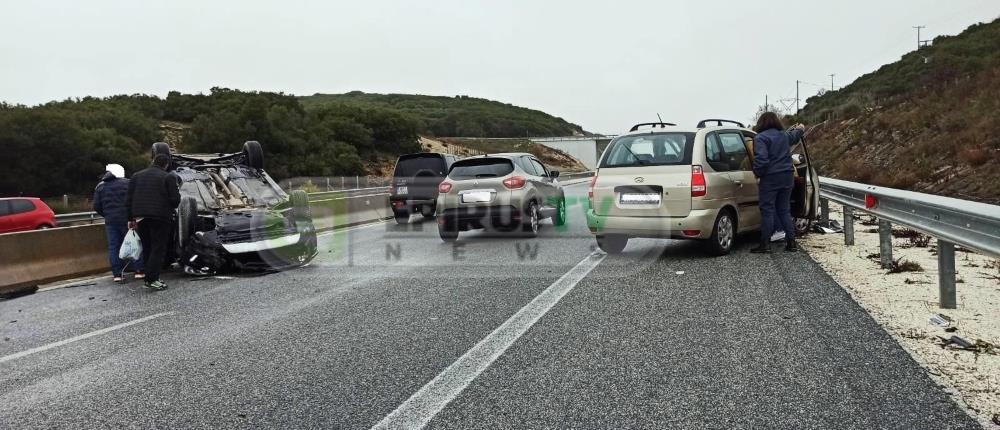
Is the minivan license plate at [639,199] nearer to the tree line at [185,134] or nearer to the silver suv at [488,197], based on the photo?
the silver suv at [488,197]

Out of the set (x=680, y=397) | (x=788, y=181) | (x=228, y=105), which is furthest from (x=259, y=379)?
(x=228, y=105)

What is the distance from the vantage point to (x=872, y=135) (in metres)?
27.4

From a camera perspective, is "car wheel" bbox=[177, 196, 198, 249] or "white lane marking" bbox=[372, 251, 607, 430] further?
"car wheel" bbox=[177, 196, 198, 249]

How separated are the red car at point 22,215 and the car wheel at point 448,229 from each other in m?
13.9

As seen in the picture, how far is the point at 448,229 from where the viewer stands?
11.9m

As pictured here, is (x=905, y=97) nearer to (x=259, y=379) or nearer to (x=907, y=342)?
(x=907, y=342)

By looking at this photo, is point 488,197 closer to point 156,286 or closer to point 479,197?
point 479,197

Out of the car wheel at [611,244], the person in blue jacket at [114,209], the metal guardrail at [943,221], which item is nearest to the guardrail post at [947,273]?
the metal guardrail at [943,221]

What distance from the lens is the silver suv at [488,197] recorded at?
11.7m

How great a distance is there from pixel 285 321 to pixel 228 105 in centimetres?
6612

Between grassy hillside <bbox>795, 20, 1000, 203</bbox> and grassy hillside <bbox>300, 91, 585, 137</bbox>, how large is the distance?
324 feet

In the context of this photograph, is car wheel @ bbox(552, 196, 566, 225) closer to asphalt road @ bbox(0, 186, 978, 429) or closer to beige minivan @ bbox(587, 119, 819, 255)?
beige minivan @ bbox(587, 119, 819, 255)

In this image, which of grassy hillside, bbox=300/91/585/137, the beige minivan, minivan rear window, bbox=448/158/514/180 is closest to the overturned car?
minivan rear window, bbox=448/158/514/180

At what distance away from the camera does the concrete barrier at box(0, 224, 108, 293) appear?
Answer: 8.80m
